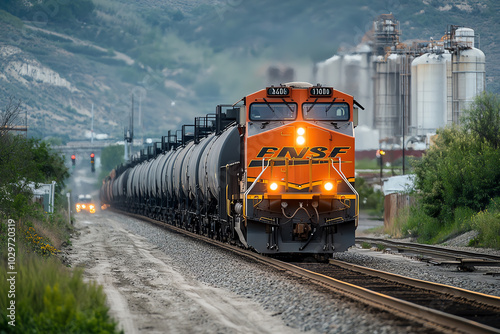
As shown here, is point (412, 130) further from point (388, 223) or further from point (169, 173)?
point (169, 173)

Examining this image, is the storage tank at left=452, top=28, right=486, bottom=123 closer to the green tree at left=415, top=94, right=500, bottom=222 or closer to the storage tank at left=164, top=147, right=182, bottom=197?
the green tree at left=415, top=94, right=500, bottom=222

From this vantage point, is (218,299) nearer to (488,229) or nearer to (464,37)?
(488,229)

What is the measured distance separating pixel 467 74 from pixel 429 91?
458cm

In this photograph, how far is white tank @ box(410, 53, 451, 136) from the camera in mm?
82312

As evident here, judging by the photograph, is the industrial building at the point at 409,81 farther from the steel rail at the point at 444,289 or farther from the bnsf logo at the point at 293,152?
the steel rail at the point at 444,289

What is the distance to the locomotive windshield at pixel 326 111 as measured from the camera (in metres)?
17.0

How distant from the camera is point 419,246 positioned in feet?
80.0

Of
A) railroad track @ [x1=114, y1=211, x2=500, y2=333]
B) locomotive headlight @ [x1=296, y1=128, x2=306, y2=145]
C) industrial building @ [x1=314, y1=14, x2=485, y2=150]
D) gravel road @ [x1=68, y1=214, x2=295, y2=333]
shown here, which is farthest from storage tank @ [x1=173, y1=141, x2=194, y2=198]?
industrial building @ [x1=314, y1=14, x2=485, y2=150]

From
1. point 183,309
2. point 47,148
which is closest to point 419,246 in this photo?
point 183,309

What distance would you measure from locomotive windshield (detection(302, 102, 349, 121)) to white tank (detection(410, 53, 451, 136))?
67.8 metres

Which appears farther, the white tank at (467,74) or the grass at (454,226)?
the white tank at (467,74)

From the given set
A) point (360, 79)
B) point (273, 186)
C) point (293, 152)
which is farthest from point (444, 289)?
point (360, 79)

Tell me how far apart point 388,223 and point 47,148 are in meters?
20.6

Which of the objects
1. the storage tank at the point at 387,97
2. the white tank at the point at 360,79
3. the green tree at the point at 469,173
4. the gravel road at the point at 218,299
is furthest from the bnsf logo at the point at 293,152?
the storage tank at the point at 387,97
